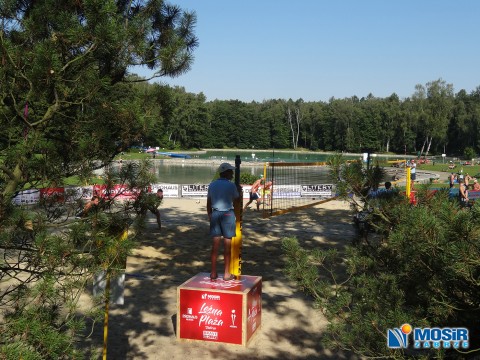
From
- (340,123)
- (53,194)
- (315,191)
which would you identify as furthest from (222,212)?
(340,123)

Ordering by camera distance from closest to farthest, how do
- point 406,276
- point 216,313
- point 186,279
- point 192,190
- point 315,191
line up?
point 406,276 < point 216,313 < point 186,279 < point 192,190 < point 315,191

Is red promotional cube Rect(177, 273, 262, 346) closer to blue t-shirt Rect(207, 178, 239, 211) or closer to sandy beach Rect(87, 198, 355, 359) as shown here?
sandy beach Rect(87, 198, 355, 359)

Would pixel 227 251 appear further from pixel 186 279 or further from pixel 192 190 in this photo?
pixel 192 190

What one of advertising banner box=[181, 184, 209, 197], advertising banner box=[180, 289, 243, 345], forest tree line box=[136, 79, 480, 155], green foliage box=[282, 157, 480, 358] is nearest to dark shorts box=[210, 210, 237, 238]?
advertising banner box=[180, 289, 243, 345]

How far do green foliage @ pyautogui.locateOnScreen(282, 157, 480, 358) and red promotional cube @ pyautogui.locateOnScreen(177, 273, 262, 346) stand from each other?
279 centimetres

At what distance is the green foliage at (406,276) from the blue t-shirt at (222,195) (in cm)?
299

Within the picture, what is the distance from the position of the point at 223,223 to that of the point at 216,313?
3.98 feet

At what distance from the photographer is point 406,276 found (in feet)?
10.4

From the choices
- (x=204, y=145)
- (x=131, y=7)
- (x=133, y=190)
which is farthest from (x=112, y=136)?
(x=204, y=145)

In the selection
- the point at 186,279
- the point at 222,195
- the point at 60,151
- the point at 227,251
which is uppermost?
the point at 60,151

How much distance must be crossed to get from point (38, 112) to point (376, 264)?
279cm

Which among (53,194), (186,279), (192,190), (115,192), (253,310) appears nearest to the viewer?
(115,192)

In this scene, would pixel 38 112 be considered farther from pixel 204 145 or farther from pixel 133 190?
pixel 204 145

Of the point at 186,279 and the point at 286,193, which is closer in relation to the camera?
the point at 186,279
